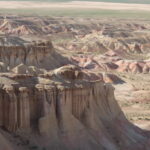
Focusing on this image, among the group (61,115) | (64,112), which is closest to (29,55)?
(64,112)

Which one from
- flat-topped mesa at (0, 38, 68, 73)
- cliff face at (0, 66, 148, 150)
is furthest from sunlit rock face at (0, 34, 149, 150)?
flat-topped mesa at (0, 38, 68, 73)

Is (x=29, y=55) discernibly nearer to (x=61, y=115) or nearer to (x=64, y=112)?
(x=64, y=112)

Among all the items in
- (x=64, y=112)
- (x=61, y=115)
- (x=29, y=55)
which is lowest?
(x=29, y=55)

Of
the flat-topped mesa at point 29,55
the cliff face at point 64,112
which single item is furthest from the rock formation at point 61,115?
the flat-topped mesa at point 29,55

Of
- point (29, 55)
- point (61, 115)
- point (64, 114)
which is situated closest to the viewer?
point (61, 115)

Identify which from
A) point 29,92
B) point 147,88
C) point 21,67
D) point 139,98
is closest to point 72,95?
point 29,92

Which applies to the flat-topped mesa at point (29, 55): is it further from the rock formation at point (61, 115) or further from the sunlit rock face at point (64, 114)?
the sunlit rock face at point (64, 114)

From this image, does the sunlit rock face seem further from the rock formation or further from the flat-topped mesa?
the flat-topped mesa
